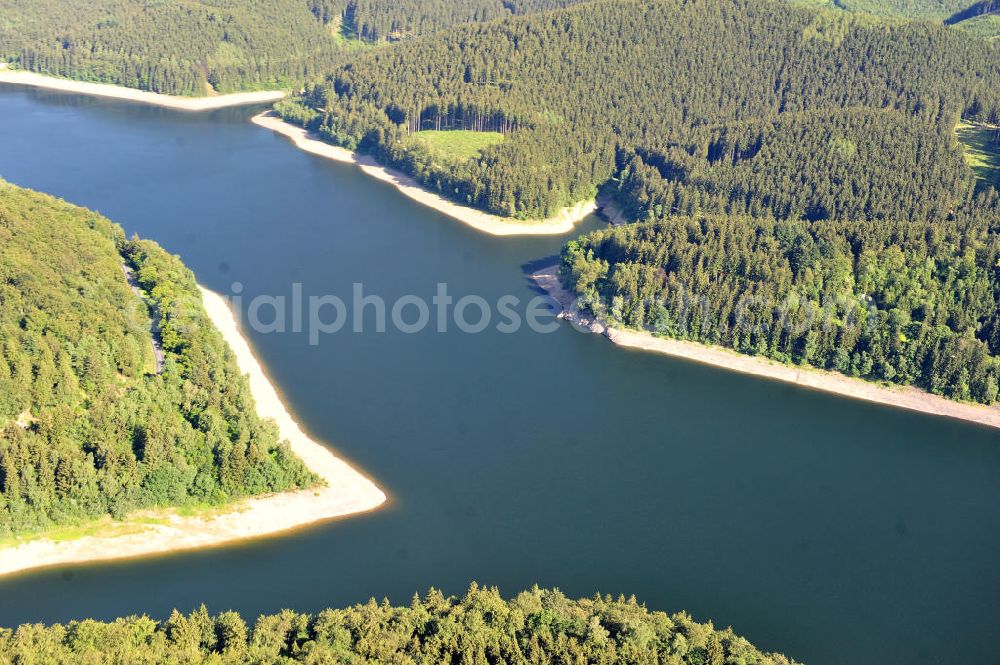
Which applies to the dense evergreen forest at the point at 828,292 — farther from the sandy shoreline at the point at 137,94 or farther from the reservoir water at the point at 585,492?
the sandy shoreline at the point at 137,94

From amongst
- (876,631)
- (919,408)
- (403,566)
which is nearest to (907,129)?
(919,408)

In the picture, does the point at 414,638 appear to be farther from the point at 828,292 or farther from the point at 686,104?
the point at 686,104

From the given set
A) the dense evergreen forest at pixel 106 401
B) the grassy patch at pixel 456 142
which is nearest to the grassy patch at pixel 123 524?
the dense evergreen forest at pixel 106 401

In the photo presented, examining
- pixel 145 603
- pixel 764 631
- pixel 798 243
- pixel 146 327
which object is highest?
pixel 798 243

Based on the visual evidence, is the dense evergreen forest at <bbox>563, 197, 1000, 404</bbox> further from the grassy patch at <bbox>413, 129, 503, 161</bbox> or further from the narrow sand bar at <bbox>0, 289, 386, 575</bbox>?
the grassy patch at <bbox>413, 129, 503, 161</bbox>

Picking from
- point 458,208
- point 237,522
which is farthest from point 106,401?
point 458,208

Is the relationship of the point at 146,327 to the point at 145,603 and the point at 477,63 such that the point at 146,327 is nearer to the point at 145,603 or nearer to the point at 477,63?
the point at 145,603
